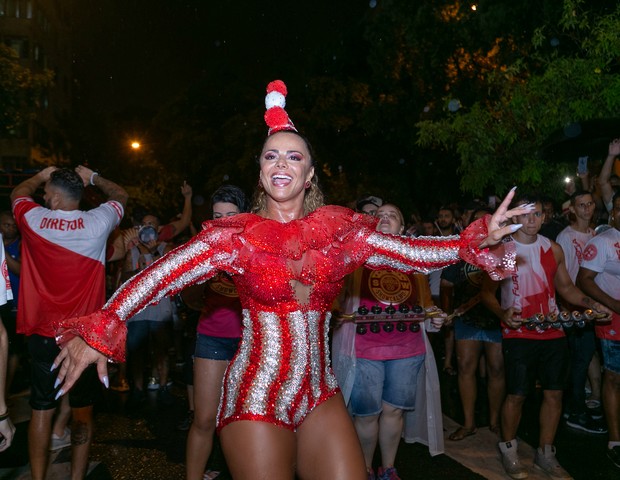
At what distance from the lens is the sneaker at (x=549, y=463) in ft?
17.5

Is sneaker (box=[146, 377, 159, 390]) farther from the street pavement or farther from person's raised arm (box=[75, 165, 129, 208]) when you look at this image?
person's raised arm (box=[75, 165, 129, 208])

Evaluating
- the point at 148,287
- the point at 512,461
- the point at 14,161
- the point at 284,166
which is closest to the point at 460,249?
the point at 284,166

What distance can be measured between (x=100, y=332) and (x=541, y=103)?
503 inches

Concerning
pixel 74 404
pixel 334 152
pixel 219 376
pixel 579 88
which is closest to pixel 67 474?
pixel 74 404

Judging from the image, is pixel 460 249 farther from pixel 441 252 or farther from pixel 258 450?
pixel 258 450

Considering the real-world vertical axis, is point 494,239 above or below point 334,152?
below

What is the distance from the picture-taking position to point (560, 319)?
17.3 feet

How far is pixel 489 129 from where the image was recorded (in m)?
15.5

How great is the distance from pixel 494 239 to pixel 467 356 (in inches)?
147

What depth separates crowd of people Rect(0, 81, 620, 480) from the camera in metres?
3.07

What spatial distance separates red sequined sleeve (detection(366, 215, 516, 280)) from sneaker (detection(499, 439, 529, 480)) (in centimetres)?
284

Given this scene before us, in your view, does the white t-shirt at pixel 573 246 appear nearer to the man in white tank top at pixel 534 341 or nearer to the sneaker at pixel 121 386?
the man in white tank top at pixel 534 341

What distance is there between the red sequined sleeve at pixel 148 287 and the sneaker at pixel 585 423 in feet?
17.0

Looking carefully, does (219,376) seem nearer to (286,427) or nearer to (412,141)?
(286,427)
